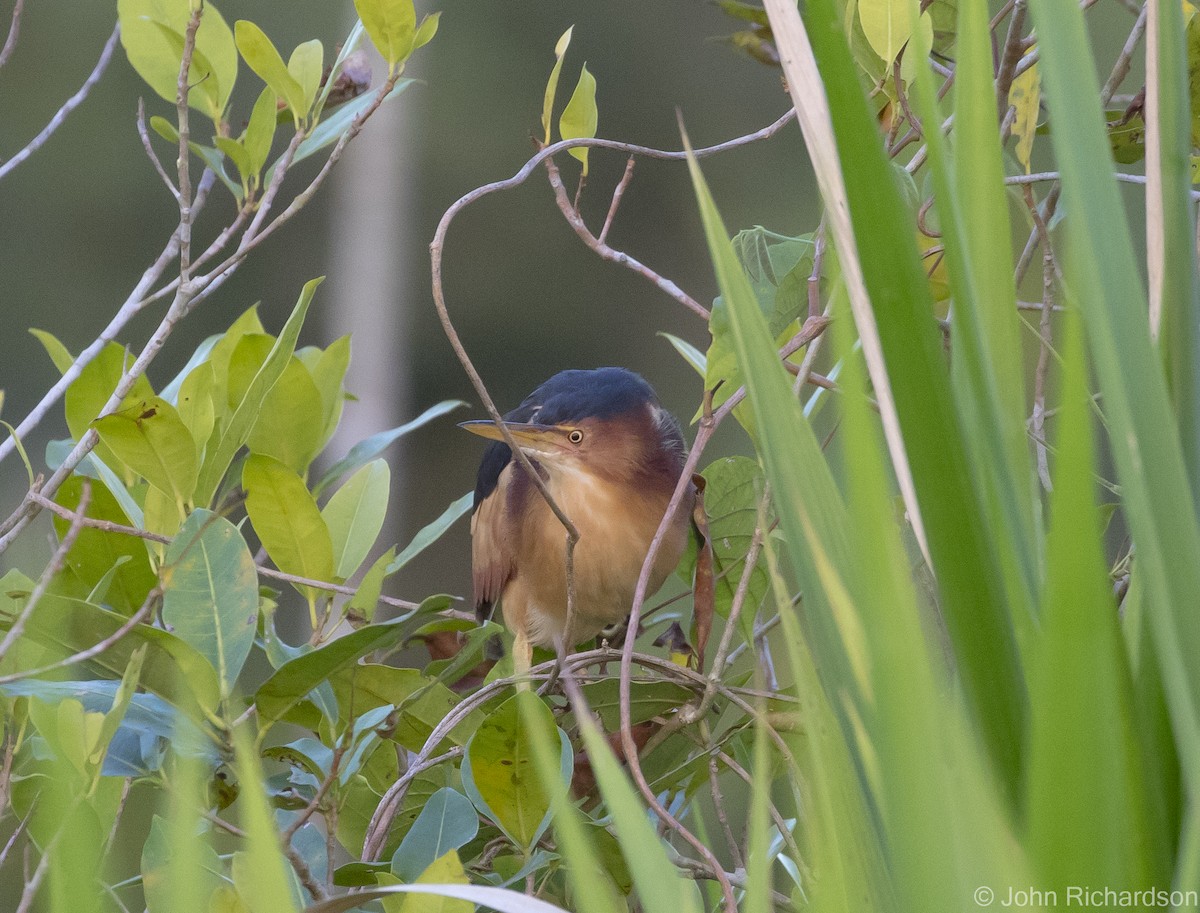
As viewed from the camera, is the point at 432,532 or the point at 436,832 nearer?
the point at 436,832

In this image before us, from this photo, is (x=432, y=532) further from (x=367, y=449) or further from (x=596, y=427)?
(x=596, y=427)

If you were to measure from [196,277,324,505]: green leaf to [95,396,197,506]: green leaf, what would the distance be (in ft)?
0.08

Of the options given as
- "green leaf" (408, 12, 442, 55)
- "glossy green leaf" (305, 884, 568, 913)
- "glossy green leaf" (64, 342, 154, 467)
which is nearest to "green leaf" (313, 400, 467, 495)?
"glossy green leaf" (64, 342, 154, 467)

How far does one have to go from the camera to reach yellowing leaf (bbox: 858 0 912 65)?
73 centimetres

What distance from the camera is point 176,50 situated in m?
0.82

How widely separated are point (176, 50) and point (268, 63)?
2.6 inches

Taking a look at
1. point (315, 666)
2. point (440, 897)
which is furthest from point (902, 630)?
point (315, 666)

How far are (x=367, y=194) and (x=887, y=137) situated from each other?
4.94 m

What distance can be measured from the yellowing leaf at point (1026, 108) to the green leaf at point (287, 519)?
556 mm

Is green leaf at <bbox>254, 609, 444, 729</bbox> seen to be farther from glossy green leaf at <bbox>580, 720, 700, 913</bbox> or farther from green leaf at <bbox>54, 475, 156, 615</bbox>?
glossy green leaf at <bbox>580, 720, 700, 913</bbox>

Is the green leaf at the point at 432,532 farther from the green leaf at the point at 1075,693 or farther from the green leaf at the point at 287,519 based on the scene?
the green leaf at the point at 1075,693

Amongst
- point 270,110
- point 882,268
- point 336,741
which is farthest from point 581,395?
point 882,268

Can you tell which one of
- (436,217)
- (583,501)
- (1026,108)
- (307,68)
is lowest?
(583,501)

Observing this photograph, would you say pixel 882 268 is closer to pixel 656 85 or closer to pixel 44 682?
pixel 44 682
